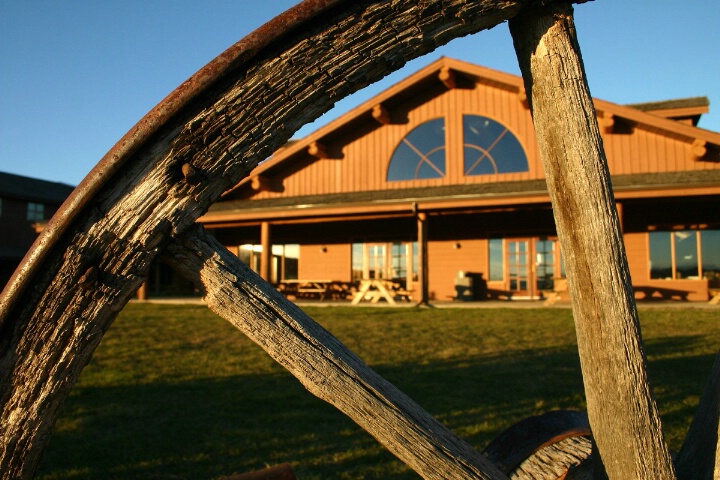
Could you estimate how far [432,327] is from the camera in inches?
393

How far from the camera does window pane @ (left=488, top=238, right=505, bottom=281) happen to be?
17.2 meters

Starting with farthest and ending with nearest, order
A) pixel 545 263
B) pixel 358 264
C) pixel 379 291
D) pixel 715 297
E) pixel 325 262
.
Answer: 1. pixel 325 262
2. pixel 358 264
3. pixel 545 263
4. pixel 379 291
5. pixel 715 297

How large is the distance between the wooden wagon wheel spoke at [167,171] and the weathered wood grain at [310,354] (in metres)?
0.09

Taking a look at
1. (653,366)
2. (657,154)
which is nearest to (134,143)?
(653,366)

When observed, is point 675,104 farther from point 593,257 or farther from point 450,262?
point 593,257

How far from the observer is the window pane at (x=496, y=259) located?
17.2m

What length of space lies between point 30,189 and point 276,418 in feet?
109

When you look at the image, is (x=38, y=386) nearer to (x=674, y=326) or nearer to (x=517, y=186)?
(x=674, y=326)

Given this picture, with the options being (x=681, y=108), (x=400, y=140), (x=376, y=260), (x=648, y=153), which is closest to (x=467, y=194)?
(x=400, y=140)

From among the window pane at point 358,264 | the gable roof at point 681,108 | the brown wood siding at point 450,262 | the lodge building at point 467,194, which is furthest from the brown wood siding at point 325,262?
the gable roof at point 681,108

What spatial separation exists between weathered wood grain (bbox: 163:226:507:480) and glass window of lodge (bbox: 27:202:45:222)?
35118 mm

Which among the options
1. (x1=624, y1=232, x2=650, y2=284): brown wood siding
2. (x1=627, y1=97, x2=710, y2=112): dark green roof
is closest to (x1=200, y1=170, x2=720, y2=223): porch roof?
(x1=624, y1=232, x2=650, y2=284): brown wood siding

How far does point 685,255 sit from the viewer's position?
15.4 meters

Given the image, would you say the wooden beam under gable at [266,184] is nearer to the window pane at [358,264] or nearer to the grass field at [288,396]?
the window pane at [358,264]
